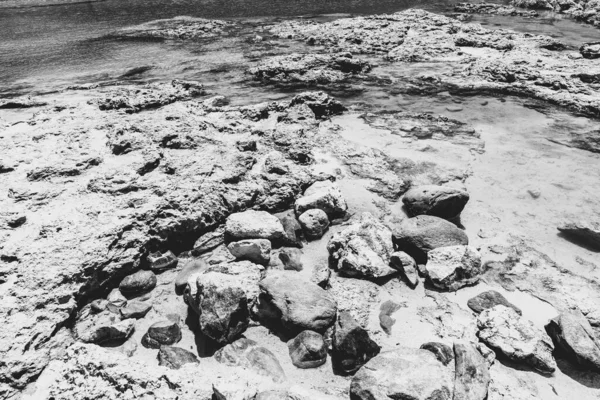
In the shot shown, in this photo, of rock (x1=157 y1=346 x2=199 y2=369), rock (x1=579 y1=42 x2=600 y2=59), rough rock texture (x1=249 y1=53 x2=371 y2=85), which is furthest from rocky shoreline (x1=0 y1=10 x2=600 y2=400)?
rock (x1=579 y1=42 x2=600 y2=59)

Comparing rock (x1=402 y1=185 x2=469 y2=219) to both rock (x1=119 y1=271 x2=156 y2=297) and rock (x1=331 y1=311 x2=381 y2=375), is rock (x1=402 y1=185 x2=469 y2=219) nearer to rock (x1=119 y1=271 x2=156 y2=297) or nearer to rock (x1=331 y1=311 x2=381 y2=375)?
rock (x1=331 y1=311 x2=381 y2=375)

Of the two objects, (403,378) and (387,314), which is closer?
(403,378)

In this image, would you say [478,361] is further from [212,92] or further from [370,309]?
[212,92]

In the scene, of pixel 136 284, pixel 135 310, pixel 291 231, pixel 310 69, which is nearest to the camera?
pixel 135 310

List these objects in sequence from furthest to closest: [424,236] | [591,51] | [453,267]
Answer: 1. [591,51]
2. [424,236]
3. [453,267]

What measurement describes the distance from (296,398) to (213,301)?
125 cm

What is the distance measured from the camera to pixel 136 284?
4.14m

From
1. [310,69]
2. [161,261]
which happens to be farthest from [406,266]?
[310,69]

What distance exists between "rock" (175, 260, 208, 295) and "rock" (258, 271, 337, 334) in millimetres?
897

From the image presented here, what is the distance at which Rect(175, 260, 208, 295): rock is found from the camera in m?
4.20

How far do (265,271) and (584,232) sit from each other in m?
4.28

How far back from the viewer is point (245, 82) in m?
10.7

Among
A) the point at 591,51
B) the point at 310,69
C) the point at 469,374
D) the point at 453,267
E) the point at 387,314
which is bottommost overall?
the point at 387,314

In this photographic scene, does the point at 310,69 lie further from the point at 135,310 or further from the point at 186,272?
the point at 135,310
